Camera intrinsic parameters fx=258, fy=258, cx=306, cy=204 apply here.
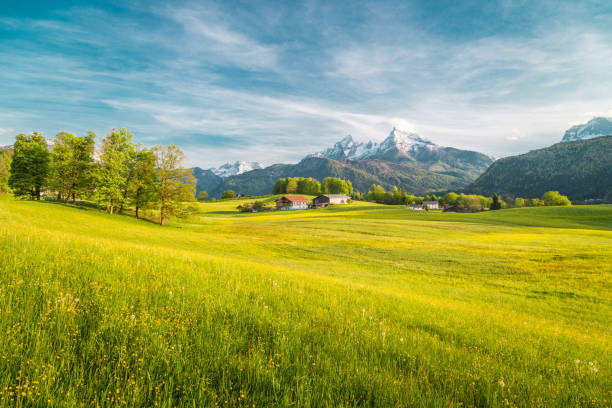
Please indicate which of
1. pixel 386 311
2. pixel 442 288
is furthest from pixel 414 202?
pixel 386 311

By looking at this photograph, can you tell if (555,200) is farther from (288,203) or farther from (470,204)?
(288,203)

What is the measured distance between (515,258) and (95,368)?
33807mm

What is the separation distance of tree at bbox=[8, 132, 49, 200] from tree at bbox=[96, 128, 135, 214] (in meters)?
12.6

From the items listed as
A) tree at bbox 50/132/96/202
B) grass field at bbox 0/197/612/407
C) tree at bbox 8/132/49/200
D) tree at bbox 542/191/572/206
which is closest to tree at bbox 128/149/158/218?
tree at bbox 50/132/96/202

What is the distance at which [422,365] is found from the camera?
3947 mm

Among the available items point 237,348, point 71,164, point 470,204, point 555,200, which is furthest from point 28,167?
point 555,200

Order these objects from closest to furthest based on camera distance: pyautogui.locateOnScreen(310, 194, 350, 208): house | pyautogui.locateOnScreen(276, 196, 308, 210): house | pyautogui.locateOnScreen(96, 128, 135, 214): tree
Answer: pyautogui.locateOnScreen(96, 128, 135, 214): tree
pyautogui.locateOnScreen(276, 196, 308, 210): house
pyautogui.locateOnScreen(310, 194, 350, 208): house

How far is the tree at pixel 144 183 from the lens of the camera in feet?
155

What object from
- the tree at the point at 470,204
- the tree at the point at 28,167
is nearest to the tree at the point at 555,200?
the tree at the point at 470,204

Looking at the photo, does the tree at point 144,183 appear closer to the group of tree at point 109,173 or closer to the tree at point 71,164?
the group of tree at point 109,173

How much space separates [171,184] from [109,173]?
419 inches

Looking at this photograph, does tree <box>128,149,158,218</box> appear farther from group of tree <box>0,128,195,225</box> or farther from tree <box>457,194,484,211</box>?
tree <box>457,194,484,211</box>

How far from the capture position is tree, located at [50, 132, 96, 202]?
48.6 metres

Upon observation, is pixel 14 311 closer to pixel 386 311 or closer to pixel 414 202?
pixel 386 311
